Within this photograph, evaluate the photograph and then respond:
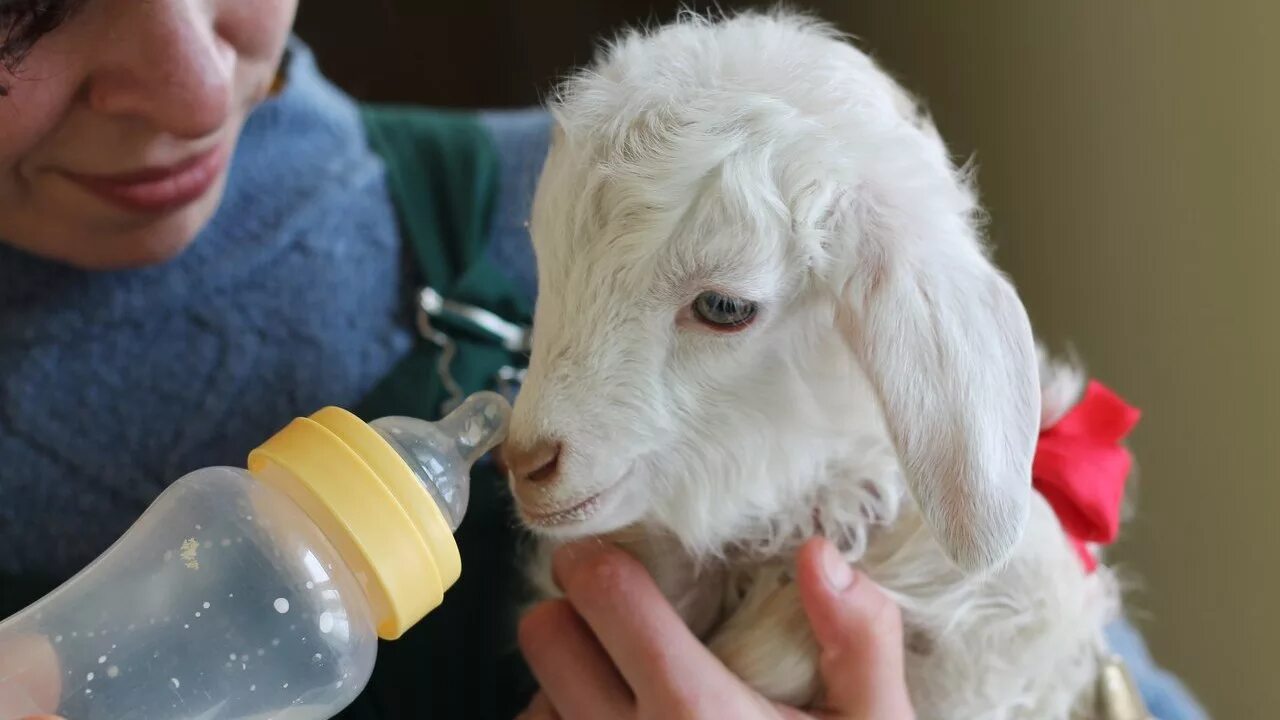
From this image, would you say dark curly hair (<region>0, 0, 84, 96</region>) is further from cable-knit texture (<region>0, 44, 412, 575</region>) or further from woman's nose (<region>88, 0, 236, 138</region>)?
cable-knit texture (<region>0, 44, 412, 575</region>)

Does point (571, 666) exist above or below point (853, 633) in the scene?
below

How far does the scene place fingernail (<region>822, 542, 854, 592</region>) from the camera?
60 cm

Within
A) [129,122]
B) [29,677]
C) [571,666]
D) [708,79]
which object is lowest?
[571,666]

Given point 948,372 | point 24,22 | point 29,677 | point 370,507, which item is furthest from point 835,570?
point 24,22

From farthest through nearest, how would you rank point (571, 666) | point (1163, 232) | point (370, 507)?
point (1163, 232), point (571, 666), point (370, 507)

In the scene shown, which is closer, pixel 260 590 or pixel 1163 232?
pixel 260 590

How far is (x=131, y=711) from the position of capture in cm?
48

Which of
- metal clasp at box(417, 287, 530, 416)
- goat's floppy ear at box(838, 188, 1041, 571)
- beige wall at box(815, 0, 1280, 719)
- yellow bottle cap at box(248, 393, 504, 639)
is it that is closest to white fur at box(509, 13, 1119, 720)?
goat's floppy ear at box(838, 188, 1041, 571)

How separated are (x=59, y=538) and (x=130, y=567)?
0.27m

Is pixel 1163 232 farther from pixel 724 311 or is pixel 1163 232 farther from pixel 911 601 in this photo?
pixel 724 311

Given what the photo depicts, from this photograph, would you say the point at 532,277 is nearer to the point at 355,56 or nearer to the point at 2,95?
the point at 2,95

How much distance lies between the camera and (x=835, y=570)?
60 centimetres

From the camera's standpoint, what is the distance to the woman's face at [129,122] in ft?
1.90

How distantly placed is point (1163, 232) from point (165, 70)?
3.28ft
